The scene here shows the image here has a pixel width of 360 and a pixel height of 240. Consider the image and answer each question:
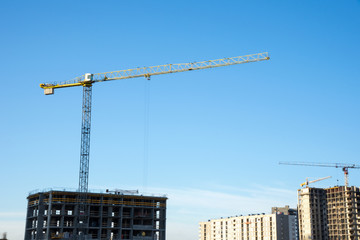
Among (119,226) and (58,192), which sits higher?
(58,192)

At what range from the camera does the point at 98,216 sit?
135250mm

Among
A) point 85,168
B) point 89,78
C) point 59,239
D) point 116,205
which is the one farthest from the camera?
point 89,78

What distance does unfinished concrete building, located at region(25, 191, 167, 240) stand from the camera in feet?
433

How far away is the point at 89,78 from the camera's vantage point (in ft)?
516

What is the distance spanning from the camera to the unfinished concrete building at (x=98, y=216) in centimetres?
13212

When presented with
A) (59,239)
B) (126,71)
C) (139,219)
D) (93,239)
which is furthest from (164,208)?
(126,71)

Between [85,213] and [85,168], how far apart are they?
19.0 meters

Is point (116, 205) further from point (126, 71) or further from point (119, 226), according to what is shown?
point (126, 71)

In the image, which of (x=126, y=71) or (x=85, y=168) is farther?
(x=126, y=71)

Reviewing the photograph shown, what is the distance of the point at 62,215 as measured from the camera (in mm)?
131500

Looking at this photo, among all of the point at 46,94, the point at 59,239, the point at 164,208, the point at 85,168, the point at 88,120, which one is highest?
the point at 46,94

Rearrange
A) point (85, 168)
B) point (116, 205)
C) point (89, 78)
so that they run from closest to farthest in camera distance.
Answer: point (116, 205) < point (85, 168) < point (89, 78)

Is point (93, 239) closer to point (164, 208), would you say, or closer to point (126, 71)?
point (164, 208)

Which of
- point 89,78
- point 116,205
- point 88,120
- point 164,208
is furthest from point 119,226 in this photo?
point 89,78
